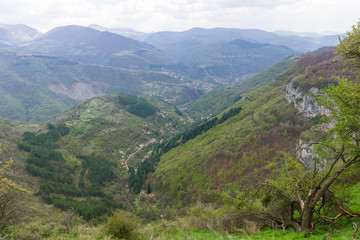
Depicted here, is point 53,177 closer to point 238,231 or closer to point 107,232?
point 107,232

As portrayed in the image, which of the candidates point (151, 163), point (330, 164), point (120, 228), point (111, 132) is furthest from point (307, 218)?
point (111, 132)

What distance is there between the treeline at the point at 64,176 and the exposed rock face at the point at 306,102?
86.2m

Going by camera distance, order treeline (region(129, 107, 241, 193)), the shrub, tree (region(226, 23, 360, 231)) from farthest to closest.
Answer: treeline (region(129, 107, 241, 193)) < the shrub < tree (region(226, 23, 360, 231))

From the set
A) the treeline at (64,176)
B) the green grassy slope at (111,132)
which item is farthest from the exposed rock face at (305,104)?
the green grassy slope at (111,132)

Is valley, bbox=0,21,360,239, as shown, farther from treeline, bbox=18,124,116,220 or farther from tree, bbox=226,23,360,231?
treeline, bbox=18,124,116,220

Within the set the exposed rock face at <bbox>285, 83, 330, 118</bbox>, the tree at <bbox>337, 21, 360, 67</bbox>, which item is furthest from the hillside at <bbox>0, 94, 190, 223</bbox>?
the exposed rock face at <bbox>285, 83, 330, 118</bbox>

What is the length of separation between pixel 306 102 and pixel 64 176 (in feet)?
368

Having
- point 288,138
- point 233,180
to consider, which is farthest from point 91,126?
point 288,138

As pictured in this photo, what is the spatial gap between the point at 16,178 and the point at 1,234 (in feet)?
224

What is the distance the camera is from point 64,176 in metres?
91.3

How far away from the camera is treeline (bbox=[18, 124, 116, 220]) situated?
2645 inches

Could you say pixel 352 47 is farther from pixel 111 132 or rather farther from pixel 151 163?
pixel 111 132

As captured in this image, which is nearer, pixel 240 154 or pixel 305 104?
pixel 240 154

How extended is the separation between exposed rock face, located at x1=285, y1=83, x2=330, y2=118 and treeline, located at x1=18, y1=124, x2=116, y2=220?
86216 millimetres
